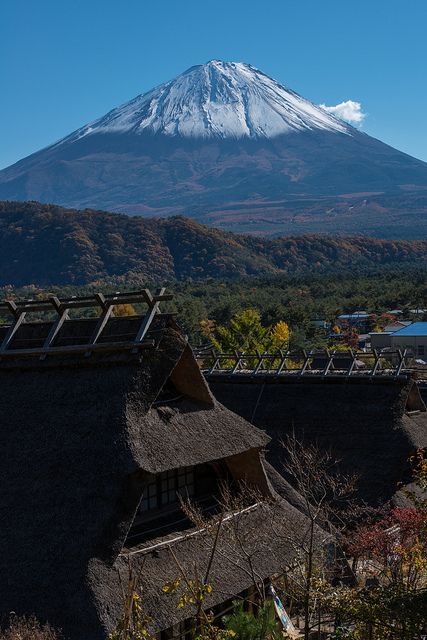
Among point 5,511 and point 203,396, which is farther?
point 203,396

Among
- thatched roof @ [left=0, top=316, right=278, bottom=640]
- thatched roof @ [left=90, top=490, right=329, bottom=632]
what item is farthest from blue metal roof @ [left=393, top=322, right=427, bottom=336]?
thatched roof @ [left=0, top=316, right=278, bottom=640]

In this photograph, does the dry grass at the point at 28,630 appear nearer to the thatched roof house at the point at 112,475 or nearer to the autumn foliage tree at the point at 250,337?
the thatched roof house at the point at 112,475

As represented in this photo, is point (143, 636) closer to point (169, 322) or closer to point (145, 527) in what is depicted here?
point (145, 527)

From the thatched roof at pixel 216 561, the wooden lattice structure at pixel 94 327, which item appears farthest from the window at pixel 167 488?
the wooden lattice structure at pixel 94 327

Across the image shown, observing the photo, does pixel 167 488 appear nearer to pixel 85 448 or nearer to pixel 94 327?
pixel 85 448

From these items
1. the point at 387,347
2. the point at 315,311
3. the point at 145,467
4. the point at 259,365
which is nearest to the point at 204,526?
the point at 145,467

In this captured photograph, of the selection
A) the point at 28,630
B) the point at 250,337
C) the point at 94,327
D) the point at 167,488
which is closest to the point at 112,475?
the point at 28,630
